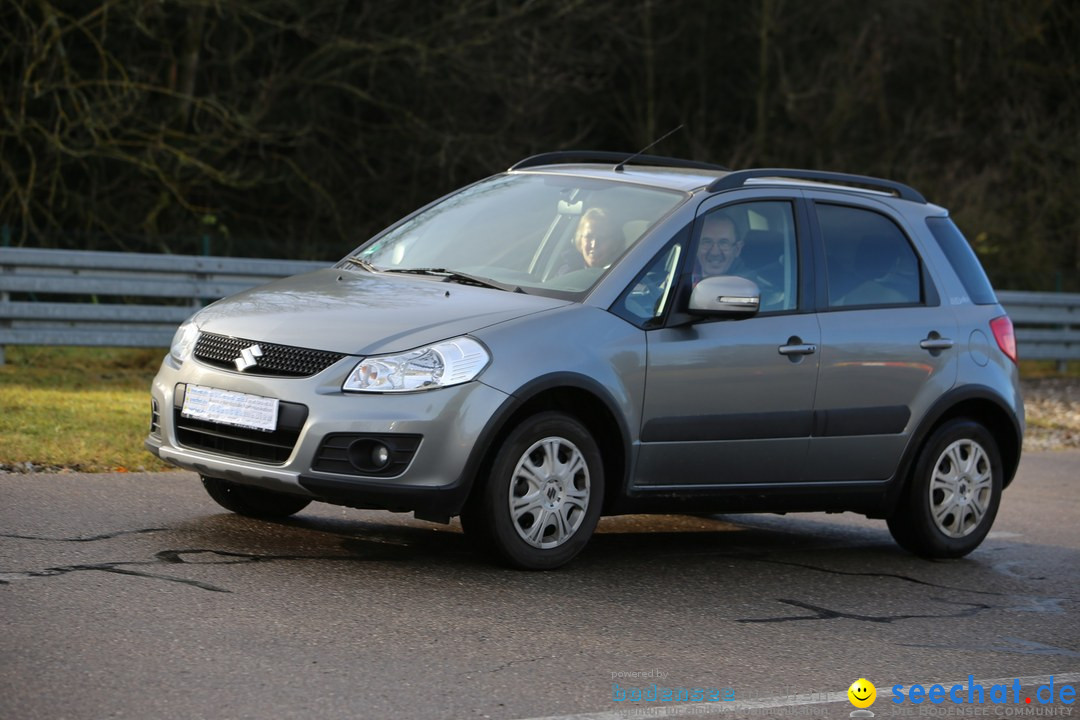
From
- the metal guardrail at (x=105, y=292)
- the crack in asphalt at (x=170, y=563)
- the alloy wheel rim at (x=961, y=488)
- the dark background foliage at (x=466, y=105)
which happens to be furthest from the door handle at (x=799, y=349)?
the dark background foliage at (x=466, y=105)

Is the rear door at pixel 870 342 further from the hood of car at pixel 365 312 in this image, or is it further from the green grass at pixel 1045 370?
the green grass at pixel 1045 370

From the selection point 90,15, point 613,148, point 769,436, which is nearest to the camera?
point 769,436

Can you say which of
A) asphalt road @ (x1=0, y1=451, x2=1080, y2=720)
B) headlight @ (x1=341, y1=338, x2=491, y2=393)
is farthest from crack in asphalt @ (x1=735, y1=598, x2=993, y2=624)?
headlight @ (x1=341, y1=338, x2=491, y2=393)

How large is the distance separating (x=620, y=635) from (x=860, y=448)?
245cm

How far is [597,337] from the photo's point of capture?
686 cm

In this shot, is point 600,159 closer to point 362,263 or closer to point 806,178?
point 806,178

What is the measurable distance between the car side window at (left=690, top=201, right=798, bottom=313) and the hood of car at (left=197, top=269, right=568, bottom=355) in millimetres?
918

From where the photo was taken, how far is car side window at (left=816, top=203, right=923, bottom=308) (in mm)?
7980

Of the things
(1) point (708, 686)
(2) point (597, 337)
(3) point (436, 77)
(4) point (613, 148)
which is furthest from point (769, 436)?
(4) point (613, 148)

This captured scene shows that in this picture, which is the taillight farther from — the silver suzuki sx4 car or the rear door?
the rear door

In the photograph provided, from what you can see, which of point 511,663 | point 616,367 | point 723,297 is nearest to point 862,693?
point 511,663

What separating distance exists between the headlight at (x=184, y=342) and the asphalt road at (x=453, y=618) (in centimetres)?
78

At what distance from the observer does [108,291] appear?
13914mm

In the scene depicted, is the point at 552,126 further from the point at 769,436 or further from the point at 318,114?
the point at 769,436
